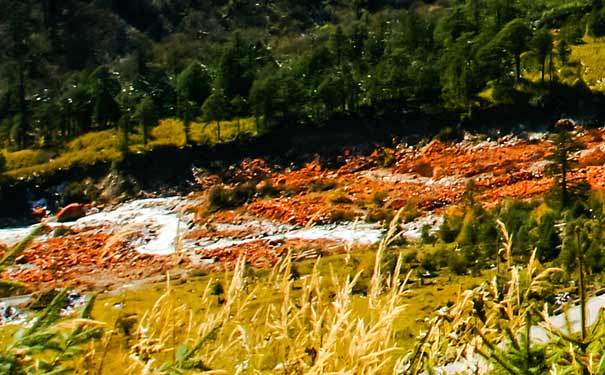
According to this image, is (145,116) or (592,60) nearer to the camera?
(592,60)

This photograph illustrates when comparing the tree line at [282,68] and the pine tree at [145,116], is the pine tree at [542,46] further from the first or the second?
the pine tree at [145,116]

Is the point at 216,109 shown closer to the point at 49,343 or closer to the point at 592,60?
the point at 592,60

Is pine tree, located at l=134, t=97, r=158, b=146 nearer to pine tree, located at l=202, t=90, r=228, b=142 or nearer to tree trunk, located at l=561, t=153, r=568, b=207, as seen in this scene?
pine tree, located at l=202, t=90, r=228, b=142

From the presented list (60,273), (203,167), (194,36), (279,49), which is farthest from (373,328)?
(194,36)

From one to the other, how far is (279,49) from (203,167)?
4257 centimetres

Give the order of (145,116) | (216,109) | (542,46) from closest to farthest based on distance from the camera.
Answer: (542,46), (216,109), (145,116)

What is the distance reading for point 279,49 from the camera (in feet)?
337

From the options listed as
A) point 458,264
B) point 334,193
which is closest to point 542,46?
point 334,193

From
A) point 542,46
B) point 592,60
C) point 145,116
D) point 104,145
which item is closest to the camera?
point 542,46

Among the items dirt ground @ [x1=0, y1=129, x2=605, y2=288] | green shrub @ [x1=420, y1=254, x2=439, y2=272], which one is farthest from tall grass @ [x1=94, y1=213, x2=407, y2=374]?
dirt ground @ [x1=0, y1=129, x2=605, y2=288]

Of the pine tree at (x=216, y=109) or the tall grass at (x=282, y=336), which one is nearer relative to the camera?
the tall grass at (x=282, y=336)

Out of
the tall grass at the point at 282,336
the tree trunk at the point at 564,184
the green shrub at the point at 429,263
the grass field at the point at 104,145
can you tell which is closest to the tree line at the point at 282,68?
the grass field at the point at 104,145

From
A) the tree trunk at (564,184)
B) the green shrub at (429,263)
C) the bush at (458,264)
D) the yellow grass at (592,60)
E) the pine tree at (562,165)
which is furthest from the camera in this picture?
the yellow grass at (592,60)

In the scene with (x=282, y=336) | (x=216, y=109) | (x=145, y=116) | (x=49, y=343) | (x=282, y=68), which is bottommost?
(x=145, y=116)
